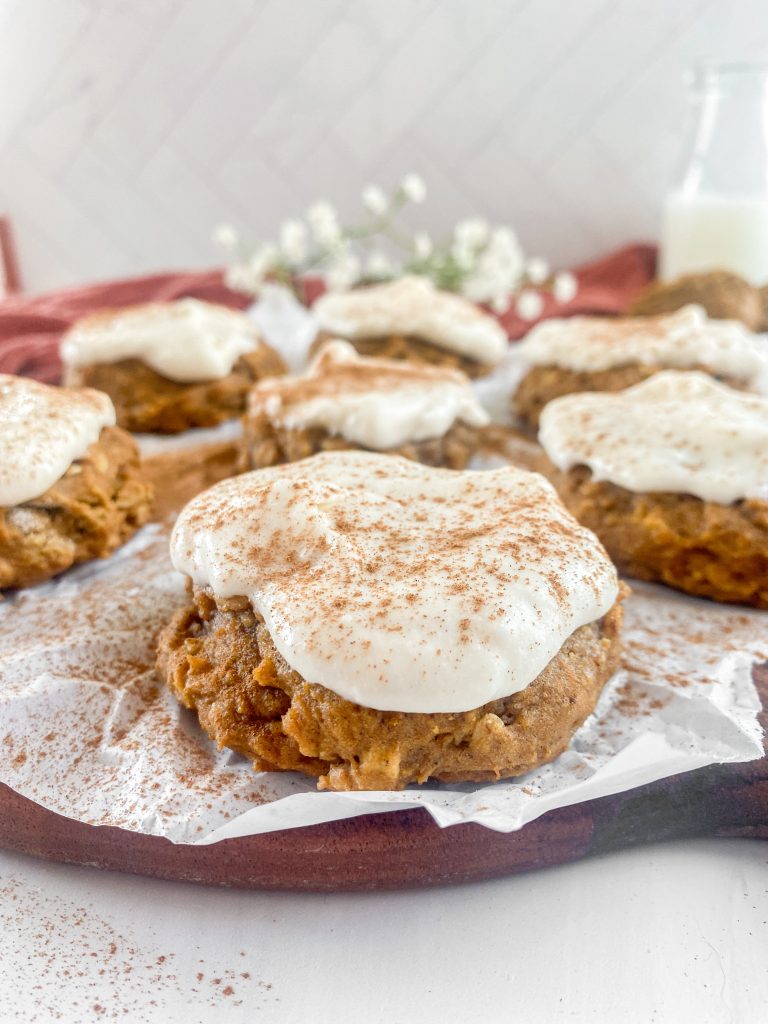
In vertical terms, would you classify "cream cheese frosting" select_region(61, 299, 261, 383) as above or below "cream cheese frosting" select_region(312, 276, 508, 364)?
above

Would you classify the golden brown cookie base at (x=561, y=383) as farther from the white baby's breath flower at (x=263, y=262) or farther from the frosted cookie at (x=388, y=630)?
the white baby's breath flower at (x=263, y=262)

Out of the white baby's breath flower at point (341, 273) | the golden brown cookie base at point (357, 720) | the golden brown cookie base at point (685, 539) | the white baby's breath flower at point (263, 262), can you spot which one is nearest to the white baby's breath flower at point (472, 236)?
the white baby's breath flower at point (341, 273)

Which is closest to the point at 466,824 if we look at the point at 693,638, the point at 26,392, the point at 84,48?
the point at 693,638

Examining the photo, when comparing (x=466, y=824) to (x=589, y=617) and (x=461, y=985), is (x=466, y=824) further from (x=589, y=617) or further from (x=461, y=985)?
(x=589, y=617)

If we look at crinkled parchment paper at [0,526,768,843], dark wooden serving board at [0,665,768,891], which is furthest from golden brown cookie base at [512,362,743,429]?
dark wooden serving board at [0,665,768,891]

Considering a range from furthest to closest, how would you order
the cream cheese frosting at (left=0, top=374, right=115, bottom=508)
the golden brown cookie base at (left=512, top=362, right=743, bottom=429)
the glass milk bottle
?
the glass milk bottle
the golden brown cookie base at (left=512, top=362, right=743, bottom=429)
the cream cheese frosting at (left=0, top=374, right=115, bottom=508)

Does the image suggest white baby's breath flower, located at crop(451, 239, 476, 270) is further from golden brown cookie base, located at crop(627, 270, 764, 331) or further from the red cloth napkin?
golden brown cookie base, located at crop(627, 270, 764, 331)
